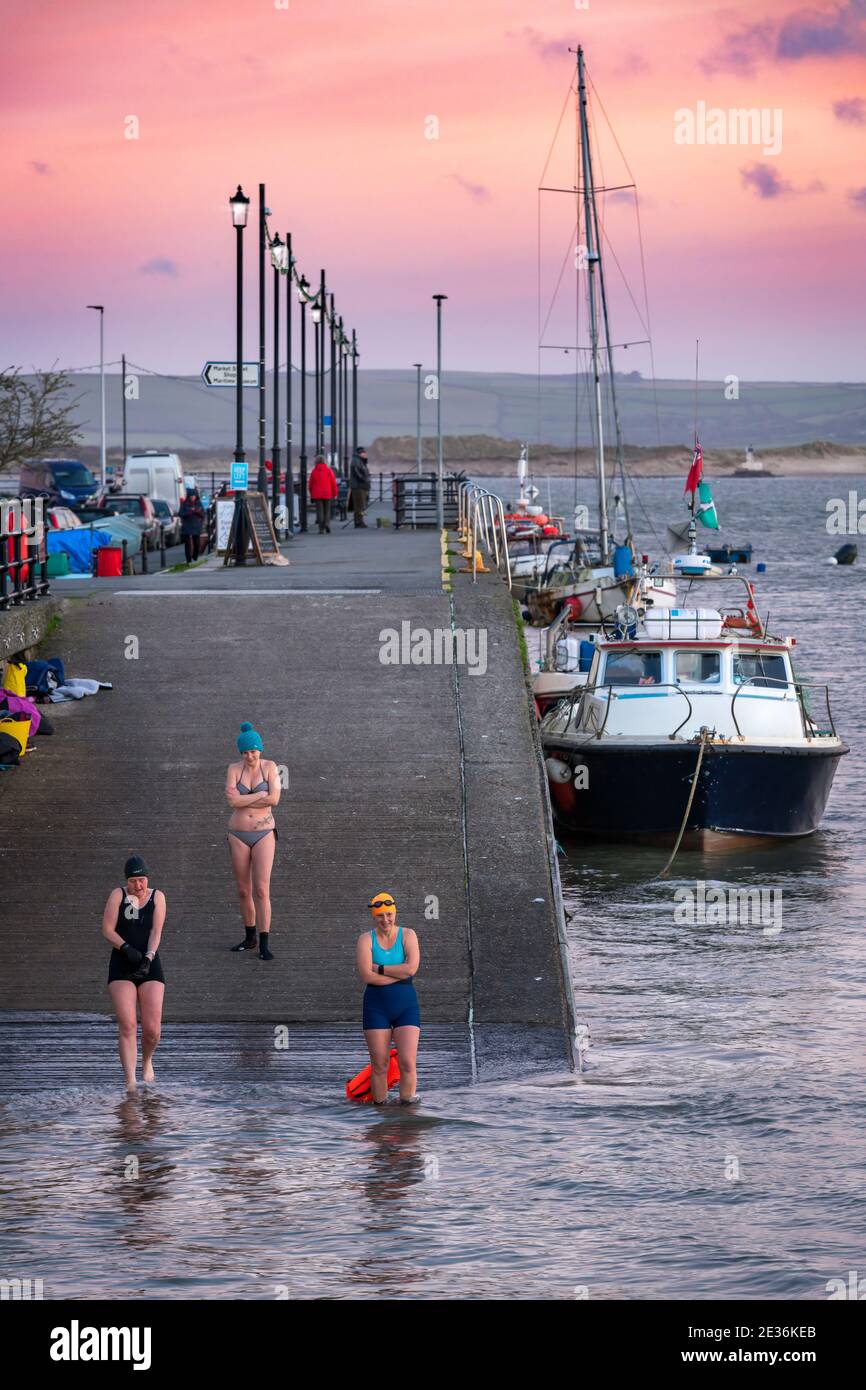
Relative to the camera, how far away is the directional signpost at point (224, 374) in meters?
32.9

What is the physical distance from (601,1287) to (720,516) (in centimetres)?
17732

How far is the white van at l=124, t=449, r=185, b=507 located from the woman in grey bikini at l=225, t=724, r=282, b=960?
157ft

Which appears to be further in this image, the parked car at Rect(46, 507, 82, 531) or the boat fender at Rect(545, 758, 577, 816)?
the parked car at Rect(46, 507, 82, 531)

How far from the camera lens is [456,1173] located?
11.9m

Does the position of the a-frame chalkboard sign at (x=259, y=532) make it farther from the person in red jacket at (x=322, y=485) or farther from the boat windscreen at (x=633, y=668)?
the boat windscreen at (x=633, y=668)

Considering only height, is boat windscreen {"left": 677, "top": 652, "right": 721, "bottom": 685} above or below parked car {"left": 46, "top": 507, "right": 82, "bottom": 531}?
below

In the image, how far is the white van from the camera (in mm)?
62812

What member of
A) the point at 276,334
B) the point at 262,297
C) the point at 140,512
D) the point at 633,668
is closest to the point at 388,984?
the point at 633,668

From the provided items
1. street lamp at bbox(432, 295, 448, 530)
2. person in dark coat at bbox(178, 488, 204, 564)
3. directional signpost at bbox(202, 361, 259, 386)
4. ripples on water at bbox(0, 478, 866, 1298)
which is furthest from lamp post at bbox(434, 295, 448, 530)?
ripples on water at bbox(0, 478, 866, 1298)

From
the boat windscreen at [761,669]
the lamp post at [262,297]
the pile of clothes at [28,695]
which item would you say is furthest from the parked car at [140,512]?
the pile of clothes at [28,695]

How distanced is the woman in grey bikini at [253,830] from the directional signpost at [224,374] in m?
18.8

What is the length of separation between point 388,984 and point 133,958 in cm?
181

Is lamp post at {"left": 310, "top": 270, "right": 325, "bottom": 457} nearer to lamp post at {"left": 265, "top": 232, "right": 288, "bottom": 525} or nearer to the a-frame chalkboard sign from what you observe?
lamp post at {"left": 265, "top": 232, "right": 288, "bottom": 525}

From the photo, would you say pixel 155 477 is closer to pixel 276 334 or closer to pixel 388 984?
pixel 276 334
